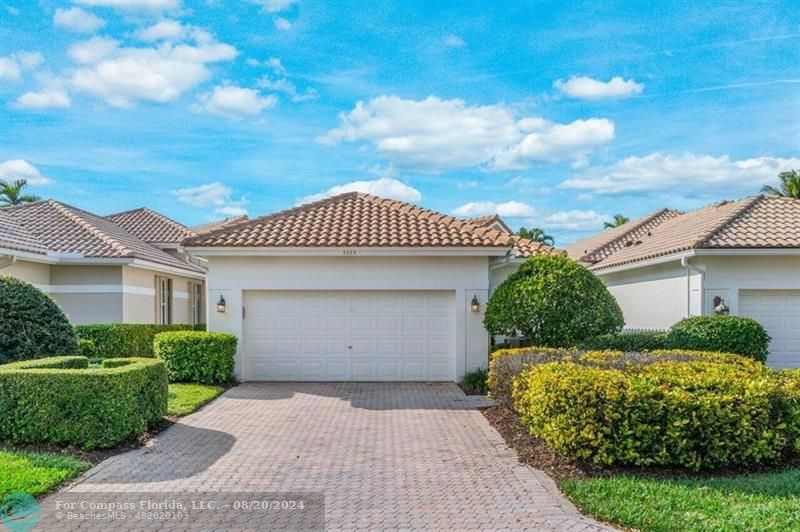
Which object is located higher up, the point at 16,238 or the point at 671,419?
the point at 16,238

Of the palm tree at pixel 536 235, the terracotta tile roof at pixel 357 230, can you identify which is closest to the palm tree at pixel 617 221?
the palm tree at pixel 536 235

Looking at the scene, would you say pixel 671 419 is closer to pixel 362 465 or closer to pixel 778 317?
pixel 362 465

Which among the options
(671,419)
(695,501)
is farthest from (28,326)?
(695,501)

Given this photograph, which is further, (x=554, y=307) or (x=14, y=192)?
(x=14, y=192)

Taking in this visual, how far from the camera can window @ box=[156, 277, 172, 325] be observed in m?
21.5

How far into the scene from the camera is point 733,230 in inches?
612

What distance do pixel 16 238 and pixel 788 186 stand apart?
3706 centimetres

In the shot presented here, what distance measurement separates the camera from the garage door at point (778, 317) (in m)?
14.9

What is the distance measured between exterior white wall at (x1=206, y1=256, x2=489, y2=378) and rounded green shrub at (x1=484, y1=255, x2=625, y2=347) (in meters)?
1.30

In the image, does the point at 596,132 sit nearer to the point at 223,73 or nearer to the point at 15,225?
the point at 223,73

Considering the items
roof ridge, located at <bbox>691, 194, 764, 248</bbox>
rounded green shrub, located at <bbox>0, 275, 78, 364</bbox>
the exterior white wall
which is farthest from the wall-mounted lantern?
rounded green shrub, located at <bbox>0, 275, 78, 364</bbox>

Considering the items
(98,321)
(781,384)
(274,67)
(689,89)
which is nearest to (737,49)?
(689,89)

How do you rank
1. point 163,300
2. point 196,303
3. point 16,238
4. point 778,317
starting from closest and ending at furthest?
point 778,317 → point 16,238 → point 163,300 → point 196,303

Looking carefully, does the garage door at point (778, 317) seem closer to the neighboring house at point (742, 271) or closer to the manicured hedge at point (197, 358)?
the neighboring house at point (742, 271)
